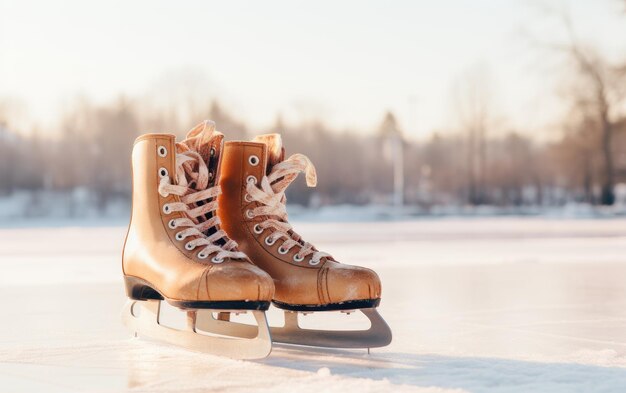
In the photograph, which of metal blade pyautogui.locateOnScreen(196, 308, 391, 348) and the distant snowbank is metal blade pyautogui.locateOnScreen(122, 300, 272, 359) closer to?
metal blade pyautogui.locateOnScreen(196, 308, 391, 348)

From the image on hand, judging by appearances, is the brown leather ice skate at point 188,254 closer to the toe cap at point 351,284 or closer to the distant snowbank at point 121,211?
the toe cap at point 351,284

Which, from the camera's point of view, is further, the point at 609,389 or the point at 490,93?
the point at 490,93

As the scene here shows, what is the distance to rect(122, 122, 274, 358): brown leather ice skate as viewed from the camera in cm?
171

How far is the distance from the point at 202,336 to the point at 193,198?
1.07 feet

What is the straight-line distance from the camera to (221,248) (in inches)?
72.7

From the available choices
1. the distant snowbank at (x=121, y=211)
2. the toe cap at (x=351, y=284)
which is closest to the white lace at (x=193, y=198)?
the toe cap at (x=351, y=284)

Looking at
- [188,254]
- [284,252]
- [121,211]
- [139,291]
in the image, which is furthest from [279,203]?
[121,211]

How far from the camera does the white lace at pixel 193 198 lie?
1.88 m

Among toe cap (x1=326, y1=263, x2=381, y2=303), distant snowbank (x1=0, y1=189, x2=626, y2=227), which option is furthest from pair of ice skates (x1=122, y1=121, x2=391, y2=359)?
distant snowbank (x1=0, y1=189, x2=626, y2=227)

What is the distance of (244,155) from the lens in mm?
2002

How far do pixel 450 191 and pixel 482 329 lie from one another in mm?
35379

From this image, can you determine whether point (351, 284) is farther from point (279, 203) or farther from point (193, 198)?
point (193, 198)

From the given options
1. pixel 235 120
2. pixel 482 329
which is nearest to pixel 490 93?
pixel 235 120

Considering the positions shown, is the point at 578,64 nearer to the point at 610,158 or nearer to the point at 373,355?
the point at 610,158
